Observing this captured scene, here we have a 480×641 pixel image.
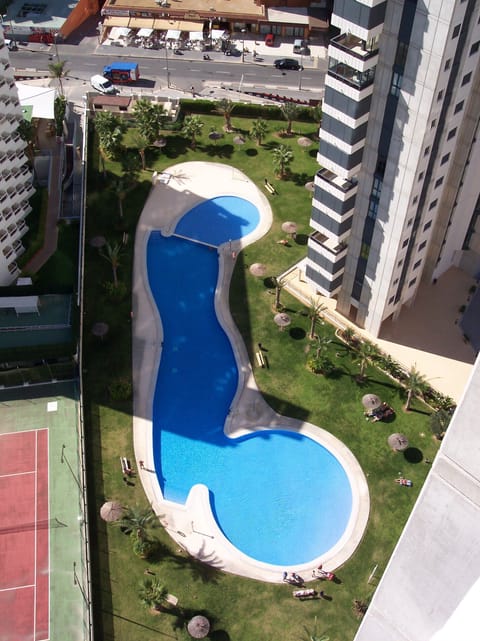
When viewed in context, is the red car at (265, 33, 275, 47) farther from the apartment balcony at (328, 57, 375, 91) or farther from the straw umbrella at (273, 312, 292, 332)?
the apartment balcony at (328, 57, 375, 91)

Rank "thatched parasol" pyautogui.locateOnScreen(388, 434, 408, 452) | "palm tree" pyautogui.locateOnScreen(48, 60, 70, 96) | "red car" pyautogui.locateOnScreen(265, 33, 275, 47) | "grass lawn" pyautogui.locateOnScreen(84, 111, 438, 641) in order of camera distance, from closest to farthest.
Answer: "grass lawn" pyautogui.locateOnScreen(84, 111, 438, 641) → "thatched parasol" pyautogui.locateOnScreen(388, 434, 408, 452) → "palm tree" pyautogui.locateOnScreen(48, 60, 70, 96) → "red car" pyautogui.locateOnScreen(265, 33, 275, 47)

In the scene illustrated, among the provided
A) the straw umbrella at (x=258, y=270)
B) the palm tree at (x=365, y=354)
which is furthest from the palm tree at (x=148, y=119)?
the palm tree at (x=365, y=354)

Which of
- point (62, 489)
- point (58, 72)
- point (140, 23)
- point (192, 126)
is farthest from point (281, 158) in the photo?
point (62, 489)

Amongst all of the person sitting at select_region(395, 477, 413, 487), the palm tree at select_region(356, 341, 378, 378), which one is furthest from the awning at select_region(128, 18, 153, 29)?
the person sitting at select_region(395, 477, 413, 487)

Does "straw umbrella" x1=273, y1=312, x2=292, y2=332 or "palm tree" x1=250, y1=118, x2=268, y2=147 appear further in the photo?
"palm tree" x1=250, y1=118, x2=268, y2=147

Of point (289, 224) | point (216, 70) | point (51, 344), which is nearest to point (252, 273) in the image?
point (289, 224)

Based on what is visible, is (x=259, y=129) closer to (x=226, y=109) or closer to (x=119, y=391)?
(x=226, y=109)
